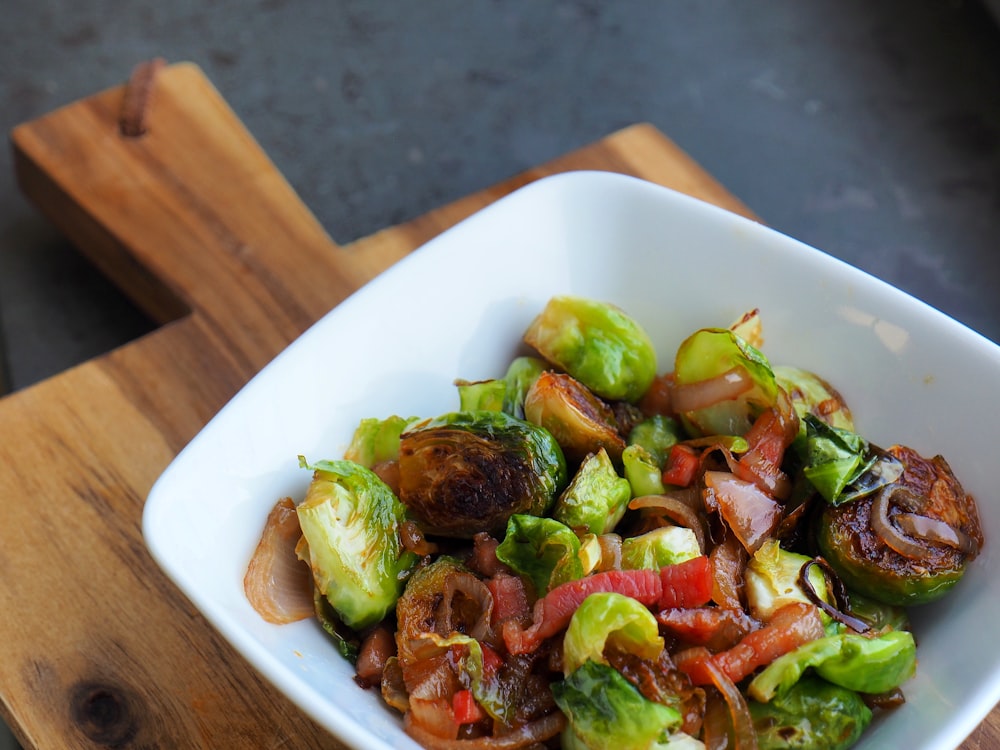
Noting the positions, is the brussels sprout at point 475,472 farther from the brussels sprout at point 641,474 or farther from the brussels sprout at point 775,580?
the brussels sprout at point 775,580

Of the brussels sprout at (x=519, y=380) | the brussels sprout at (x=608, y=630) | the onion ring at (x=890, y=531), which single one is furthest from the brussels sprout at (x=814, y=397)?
the brussels sprout at (x=608, y=630)

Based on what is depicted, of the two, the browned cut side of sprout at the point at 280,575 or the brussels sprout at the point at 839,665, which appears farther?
the browned cut side of sprout at the point at 280,575

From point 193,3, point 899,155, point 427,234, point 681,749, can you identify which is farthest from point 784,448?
point 193,3

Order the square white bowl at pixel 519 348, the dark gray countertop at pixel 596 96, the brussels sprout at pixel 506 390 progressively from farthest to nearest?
the dark gray countertop at pixel 596 96, the brussels sprout at pixel 506 390, the square white bowl at pixel 519 348

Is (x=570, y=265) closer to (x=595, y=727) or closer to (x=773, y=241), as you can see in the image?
(x=773, y=241)

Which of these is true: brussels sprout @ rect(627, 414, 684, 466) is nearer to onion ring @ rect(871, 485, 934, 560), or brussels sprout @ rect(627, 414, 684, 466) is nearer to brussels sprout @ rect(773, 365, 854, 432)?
brussels sprout @ rect(773, 365, 854, 432)

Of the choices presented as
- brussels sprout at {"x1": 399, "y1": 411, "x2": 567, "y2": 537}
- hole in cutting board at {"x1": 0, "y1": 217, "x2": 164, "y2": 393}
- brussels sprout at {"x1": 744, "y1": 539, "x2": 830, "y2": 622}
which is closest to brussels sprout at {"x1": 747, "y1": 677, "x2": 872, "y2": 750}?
brussels sprout at {"x1": 744, "y1": 539, "x2": 830, "y2": 622}
